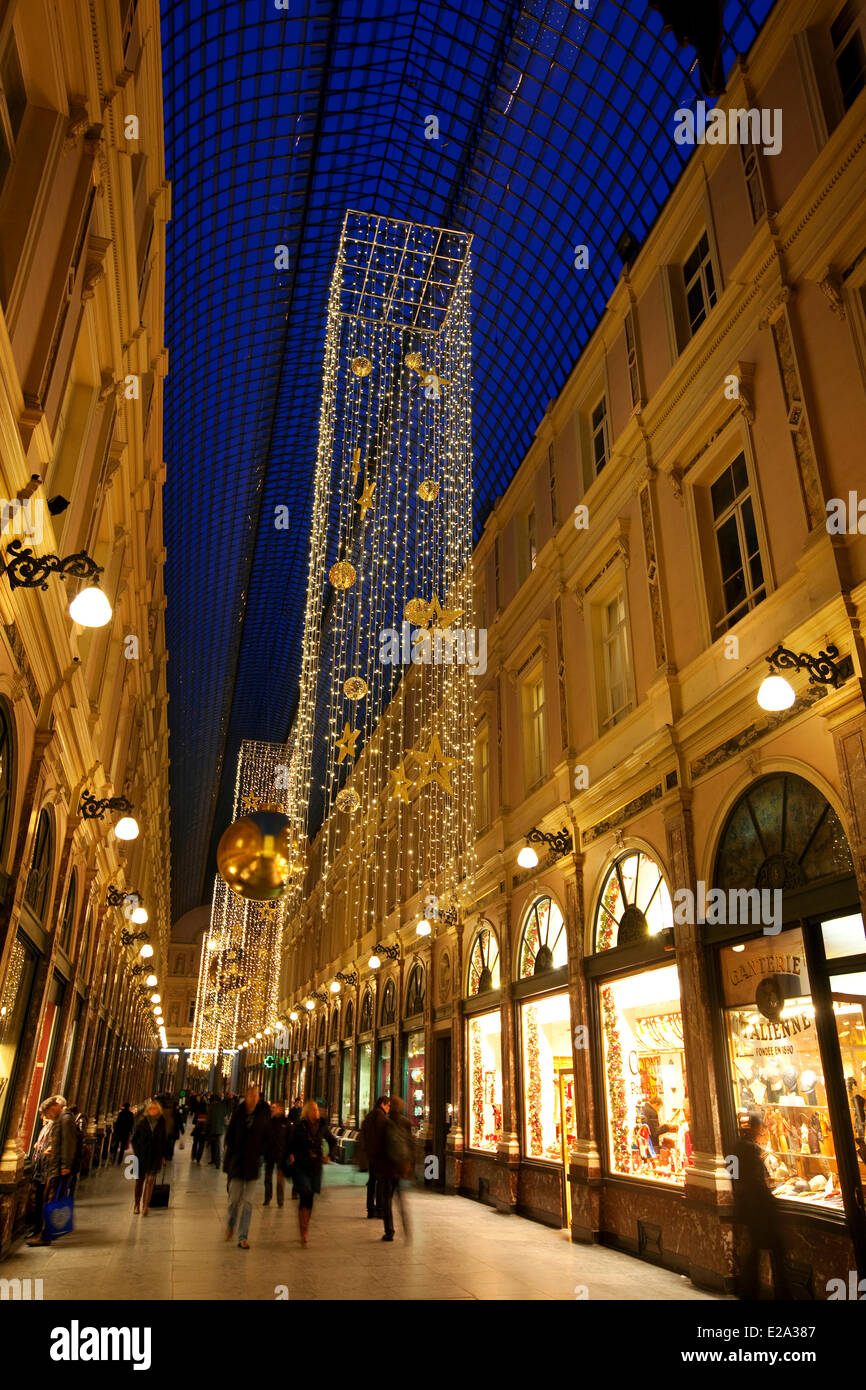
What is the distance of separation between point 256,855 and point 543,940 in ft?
26.5

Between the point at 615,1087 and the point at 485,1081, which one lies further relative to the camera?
the point at 485,1081

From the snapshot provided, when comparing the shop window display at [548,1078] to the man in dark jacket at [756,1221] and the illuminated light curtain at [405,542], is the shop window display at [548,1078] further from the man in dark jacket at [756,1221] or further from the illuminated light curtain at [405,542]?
the man in dark jacket at [756,1221]

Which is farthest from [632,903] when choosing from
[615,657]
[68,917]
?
[68,917]

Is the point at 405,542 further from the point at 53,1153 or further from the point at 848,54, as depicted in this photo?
A: the point at 53,1153

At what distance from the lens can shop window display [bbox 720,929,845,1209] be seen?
7738mm

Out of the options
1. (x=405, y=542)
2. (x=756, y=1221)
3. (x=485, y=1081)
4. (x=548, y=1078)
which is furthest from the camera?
(x=405, y=542)

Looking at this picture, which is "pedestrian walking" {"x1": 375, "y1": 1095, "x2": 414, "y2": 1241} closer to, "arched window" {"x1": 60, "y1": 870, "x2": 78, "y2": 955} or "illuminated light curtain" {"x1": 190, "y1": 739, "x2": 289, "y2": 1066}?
"arched window" {"x1": 60, "y1": 870, "x2": 78, "y2": 955}

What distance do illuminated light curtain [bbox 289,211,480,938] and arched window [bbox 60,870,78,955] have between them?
388 centimetres

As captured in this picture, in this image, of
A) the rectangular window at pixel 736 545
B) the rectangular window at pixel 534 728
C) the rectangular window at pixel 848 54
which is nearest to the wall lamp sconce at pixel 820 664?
the rectangular window at pixel 736 545

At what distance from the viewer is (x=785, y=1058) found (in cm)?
848

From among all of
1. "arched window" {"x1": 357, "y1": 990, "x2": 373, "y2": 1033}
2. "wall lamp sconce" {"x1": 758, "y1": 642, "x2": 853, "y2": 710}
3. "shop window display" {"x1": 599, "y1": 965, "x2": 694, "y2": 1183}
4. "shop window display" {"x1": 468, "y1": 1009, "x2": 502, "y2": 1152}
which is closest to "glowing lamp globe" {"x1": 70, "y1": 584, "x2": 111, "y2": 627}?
"wall lamp sconce" {"x1": 758, "y1": 642, "x2": 853, "y2": 710}

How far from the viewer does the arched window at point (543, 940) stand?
14.5 m
